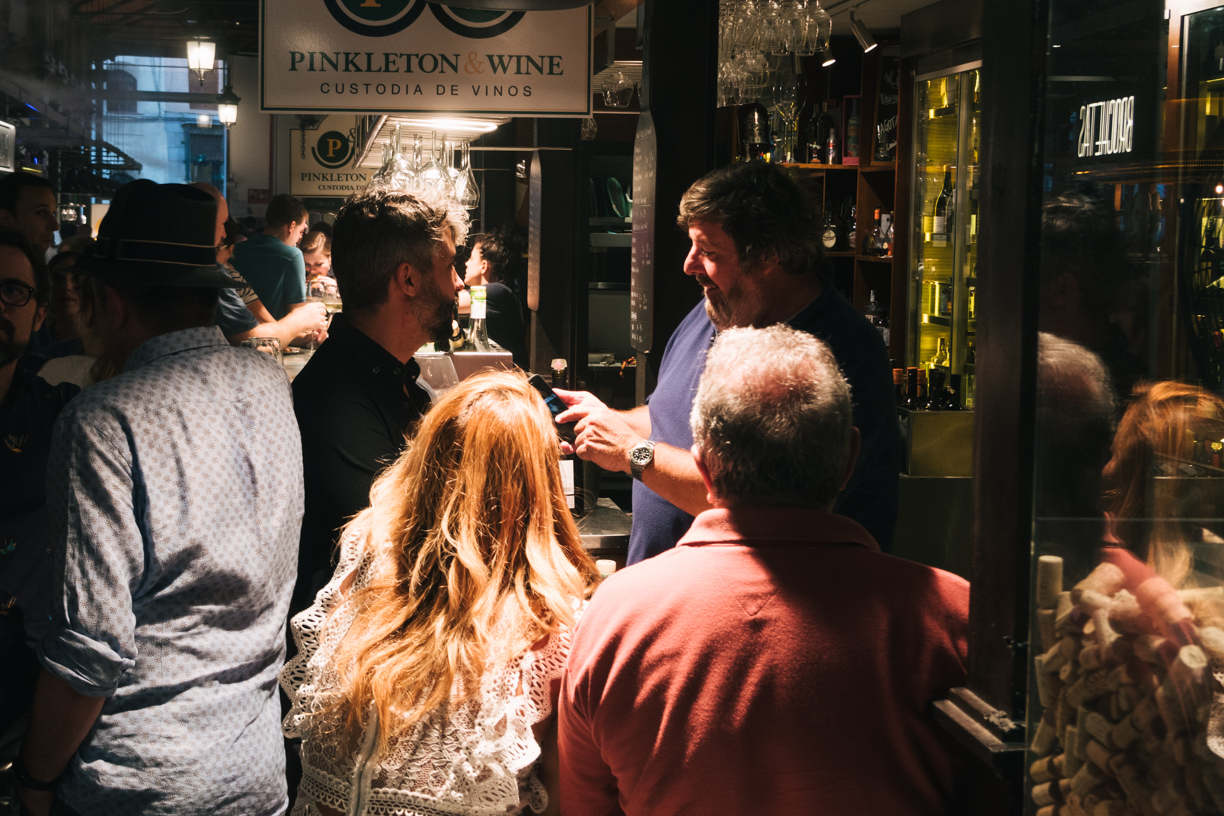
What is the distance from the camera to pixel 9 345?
217cm

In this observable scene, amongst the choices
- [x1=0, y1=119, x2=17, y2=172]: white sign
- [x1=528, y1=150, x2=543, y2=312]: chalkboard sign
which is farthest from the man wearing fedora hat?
[x1=0, y1=119, x2=17, y2=172]: white sign

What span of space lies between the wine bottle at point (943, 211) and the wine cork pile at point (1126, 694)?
517 centimetres

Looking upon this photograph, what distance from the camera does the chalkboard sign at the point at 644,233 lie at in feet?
9.54

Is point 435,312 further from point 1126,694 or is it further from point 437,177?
point 437,177

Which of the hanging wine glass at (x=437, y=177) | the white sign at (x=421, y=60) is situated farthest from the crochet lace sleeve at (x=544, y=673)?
the hanging wine glass at (x=437, y=177)

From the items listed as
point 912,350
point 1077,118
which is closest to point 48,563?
point 1077,118

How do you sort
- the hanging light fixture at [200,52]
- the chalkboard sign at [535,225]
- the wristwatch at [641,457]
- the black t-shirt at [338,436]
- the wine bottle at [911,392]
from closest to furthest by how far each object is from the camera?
the black t-shirt at [338,436], the wristwatch at [641,457], the wine bottle at [911,392], the chalkboard sign at [535,225], the hanging light fixture at [200,52]

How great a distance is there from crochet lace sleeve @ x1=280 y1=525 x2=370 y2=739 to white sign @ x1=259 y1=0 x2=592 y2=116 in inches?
72.2

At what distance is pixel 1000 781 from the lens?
1082 mm

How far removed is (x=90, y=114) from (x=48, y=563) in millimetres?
15355

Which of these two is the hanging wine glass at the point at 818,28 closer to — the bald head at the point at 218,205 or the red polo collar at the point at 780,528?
the bald head at the point at 218,205

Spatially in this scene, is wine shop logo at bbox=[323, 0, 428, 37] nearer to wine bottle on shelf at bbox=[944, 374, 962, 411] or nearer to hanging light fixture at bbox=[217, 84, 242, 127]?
wine bottle on shelf at bbox=[944, 374, 962, 411]

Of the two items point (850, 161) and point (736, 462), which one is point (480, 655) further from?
point (850, 161)

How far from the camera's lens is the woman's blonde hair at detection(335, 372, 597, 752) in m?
1.44
